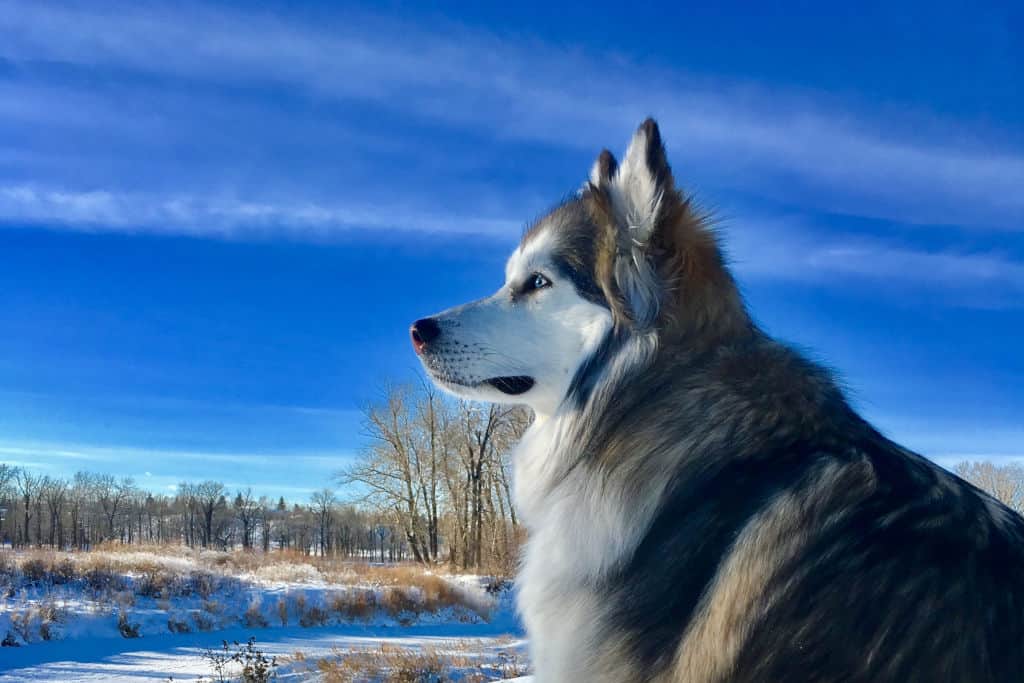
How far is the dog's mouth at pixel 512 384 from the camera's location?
3.64m

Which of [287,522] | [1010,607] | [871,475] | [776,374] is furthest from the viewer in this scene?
[287,522]

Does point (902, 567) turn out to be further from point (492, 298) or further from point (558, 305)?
point (492, 298)

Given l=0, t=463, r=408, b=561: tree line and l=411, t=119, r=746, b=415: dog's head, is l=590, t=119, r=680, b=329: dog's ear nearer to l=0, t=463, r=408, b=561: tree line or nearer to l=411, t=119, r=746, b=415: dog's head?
l=411, t=119, r=746, b=415: dog's head

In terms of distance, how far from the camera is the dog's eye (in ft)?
11.9

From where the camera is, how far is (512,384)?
3.69 metres

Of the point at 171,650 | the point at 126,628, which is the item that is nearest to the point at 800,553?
the point at 171,650

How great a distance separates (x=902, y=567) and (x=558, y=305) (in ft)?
5.93

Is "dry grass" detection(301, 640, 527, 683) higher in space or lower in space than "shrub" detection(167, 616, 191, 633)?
higher

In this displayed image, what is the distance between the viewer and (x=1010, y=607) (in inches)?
80.4

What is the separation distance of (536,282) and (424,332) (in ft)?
1.95

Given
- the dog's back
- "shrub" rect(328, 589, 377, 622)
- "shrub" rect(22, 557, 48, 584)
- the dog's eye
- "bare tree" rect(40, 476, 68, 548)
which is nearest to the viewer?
the dog's back

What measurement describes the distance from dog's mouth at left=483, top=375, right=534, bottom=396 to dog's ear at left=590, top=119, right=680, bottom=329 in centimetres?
66

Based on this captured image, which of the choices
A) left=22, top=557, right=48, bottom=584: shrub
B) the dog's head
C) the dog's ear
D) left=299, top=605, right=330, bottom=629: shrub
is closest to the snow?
left=299, top=605, right=330, bottom=629: shrub

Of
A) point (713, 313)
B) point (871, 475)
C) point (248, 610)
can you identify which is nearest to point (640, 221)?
point (713, 313)
